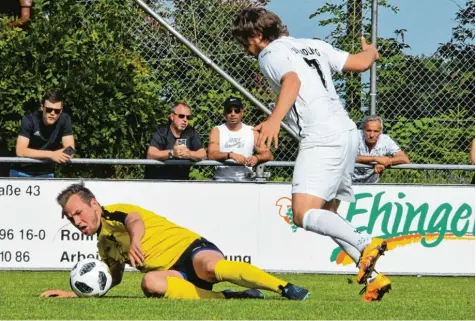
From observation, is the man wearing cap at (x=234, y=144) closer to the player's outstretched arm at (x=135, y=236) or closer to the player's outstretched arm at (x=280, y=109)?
the player's outstretched arm at (x=135, y=236)

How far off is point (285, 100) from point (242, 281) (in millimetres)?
1443

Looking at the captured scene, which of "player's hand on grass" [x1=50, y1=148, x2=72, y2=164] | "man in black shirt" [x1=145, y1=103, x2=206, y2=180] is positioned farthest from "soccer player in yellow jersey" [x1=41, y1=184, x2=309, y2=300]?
"man in black shirt" [x1=145, y1=103, x2=206, y2=180]

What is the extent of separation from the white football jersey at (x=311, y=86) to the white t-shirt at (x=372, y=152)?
175 inches

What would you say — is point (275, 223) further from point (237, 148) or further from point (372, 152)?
point (372, 152)

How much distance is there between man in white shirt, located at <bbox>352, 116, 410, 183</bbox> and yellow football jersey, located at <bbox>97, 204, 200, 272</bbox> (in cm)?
423

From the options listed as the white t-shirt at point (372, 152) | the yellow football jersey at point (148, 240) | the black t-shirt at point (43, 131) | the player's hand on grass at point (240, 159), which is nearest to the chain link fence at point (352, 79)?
the white t-shirt at point (372, 152)

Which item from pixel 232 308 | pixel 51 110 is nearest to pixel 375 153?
pixel 51 110

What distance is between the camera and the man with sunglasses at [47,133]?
1272 cm

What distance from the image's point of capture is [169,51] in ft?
50.2

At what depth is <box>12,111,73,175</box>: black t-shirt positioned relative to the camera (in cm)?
1284

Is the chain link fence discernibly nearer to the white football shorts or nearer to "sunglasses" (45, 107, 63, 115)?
"sunglasses" (45, 107, 63, 115)

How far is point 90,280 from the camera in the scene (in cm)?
915

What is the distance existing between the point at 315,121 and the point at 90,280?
210 cm

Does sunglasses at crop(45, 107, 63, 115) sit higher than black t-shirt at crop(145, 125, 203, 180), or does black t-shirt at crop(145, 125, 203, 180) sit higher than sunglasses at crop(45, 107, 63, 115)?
sunglasses at crop(45, 107, 63, 115)
